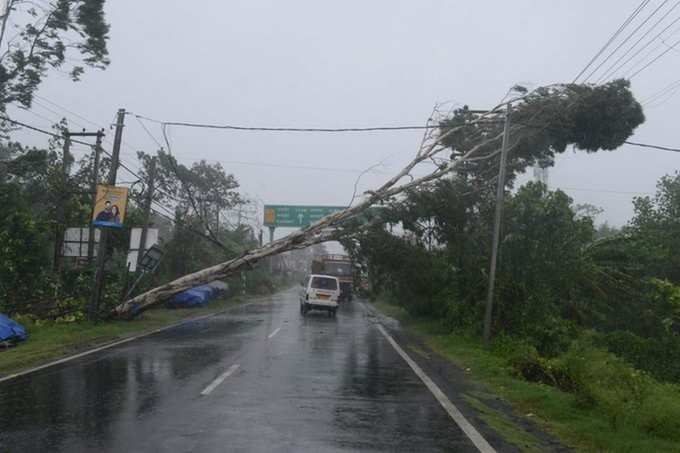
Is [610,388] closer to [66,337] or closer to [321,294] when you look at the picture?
[66,337]

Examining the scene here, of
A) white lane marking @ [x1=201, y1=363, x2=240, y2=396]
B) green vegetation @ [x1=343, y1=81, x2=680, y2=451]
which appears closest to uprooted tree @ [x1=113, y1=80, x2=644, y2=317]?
green vegetation @ [x1=343, y1=81, x2=680, y2=451]

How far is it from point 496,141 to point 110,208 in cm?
1373

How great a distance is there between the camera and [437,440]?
25.3 ft

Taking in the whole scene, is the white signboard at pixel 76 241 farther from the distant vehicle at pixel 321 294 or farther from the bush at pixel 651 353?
the bush at pixel 651 353

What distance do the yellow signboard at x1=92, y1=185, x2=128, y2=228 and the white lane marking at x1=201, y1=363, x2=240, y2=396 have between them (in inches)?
394

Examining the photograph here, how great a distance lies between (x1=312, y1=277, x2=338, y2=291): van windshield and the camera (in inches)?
1225

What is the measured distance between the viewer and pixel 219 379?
11758 millimetres

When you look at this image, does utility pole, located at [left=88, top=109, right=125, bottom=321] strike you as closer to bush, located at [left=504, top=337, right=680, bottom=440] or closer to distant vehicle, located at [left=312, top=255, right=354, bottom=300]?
bush, located at [left=504, top=337, right=680, bottom=440]

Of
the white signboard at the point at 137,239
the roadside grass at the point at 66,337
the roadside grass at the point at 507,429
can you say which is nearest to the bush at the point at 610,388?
the roadside grass at the point at 507,429

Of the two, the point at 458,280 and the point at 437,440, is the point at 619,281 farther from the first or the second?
the point at 437,440

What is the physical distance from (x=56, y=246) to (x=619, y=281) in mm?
20841

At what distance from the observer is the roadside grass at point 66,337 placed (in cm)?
1368

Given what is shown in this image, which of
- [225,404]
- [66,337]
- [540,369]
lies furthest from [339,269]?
[225,404]

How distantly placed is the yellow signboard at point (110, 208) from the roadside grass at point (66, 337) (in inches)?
134
